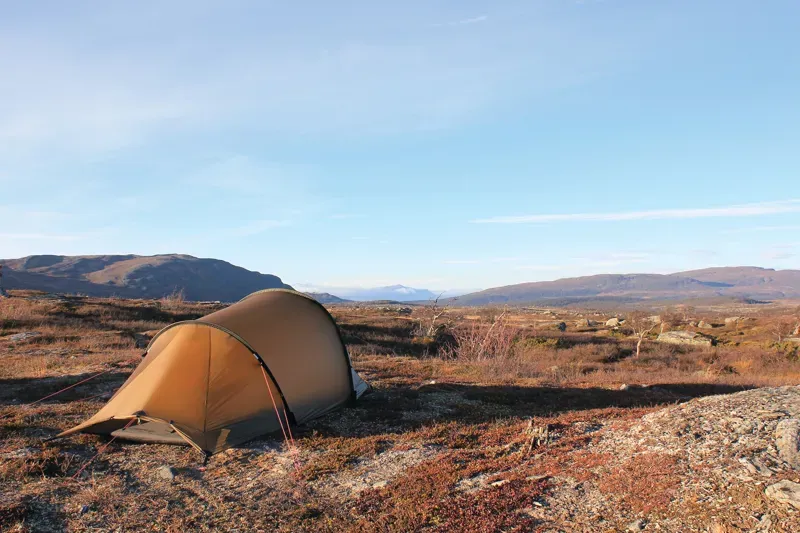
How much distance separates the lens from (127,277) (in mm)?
147375

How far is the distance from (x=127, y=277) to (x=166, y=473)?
158 metres

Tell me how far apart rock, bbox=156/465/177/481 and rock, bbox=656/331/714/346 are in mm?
38629

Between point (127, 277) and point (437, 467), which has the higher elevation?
point (127, 277)

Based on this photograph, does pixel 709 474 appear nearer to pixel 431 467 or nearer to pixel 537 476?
pixel 537 476

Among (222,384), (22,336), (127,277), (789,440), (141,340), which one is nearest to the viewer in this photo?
(789,440)

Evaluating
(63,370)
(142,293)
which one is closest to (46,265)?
(142,293)

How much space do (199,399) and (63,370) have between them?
1002 cm

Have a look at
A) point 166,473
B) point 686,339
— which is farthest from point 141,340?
Result: point 686,339

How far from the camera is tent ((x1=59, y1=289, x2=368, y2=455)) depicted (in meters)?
9.61

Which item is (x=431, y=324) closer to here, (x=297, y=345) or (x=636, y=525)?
(x=297, y=345)

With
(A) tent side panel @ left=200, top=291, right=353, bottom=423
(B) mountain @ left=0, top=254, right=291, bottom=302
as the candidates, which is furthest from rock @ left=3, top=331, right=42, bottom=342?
(B) mountain @ left=0, top=254, right=291, bottom=302

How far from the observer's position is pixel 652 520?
578cm

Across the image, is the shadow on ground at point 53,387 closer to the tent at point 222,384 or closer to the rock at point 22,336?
the tent at point 222,384

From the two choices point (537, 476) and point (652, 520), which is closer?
point (652, 520)
